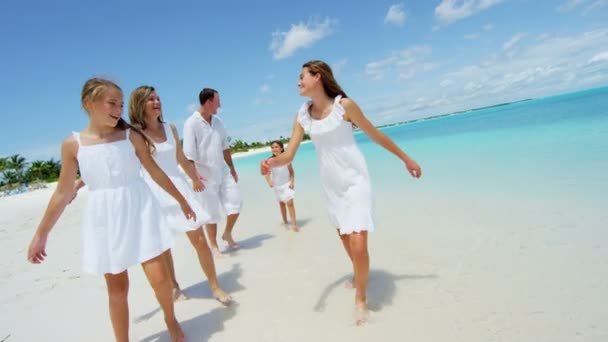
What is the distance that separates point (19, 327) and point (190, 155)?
2661mm

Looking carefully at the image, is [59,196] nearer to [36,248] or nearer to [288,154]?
[36,248]

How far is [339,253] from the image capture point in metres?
→ 4.72

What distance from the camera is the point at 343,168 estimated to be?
3.04 metres

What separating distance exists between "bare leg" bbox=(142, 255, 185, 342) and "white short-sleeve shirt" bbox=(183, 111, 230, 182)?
2.38m

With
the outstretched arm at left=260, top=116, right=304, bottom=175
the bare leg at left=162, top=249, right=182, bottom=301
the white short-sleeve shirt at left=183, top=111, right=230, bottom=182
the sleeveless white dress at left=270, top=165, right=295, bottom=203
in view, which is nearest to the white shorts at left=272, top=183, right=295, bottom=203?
the sleeveless white dress at left=270, top=165, right=295, bottom=203

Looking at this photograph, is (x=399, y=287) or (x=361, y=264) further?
(x=399, y=287)

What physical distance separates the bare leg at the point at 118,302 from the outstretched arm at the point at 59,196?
496 millimetres

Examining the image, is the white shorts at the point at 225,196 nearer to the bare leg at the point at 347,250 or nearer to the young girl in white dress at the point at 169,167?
the young girl in white dress at the point at 169,167

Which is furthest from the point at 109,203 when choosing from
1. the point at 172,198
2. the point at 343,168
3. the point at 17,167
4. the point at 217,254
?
the point at 17,167

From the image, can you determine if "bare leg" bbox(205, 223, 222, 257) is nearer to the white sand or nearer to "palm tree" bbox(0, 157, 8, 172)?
the white sand

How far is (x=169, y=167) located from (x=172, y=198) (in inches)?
13.0

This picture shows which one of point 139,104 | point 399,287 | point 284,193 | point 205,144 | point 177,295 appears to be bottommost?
point 399,287

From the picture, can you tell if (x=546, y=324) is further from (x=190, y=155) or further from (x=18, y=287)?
(x=18, y=287)

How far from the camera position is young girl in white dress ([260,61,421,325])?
292 centimetres
